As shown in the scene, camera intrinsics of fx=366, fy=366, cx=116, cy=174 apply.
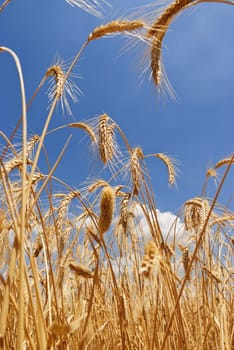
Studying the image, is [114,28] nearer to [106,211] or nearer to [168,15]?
[168,15]

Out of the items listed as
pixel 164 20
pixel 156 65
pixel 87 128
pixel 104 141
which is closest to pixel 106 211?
pixel 164 20

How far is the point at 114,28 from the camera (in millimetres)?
1356

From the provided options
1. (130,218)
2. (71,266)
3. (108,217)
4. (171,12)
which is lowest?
(71,266)

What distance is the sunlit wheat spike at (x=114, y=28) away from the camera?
1.33 metres

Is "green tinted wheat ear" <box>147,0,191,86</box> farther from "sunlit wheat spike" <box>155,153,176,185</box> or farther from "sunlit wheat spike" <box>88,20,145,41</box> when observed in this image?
"sunlit wheat spike" <box>155,153,176,185</box>

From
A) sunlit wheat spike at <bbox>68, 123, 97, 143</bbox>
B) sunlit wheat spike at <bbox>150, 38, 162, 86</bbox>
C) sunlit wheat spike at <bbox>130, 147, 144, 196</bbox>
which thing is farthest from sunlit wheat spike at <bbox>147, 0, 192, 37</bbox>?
sunlit wheat spike at <bbox>68, 123, 97, 143</bbox>

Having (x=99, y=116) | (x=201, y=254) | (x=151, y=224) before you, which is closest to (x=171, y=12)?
(x=151, y=224)

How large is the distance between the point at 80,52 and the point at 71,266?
2.26 ft

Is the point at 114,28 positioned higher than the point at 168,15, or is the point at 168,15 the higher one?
the point at 168,15

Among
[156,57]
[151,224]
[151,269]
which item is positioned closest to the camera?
[151,269]

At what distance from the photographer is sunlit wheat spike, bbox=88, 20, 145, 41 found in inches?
52.4

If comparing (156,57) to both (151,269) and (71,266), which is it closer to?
(71,266)

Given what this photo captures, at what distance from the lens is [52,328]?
2.70 ft

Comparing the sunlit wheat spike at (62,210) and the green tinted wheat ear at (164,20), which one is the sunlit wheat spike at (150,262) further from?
the sunlit wheat spike at (62,210)
